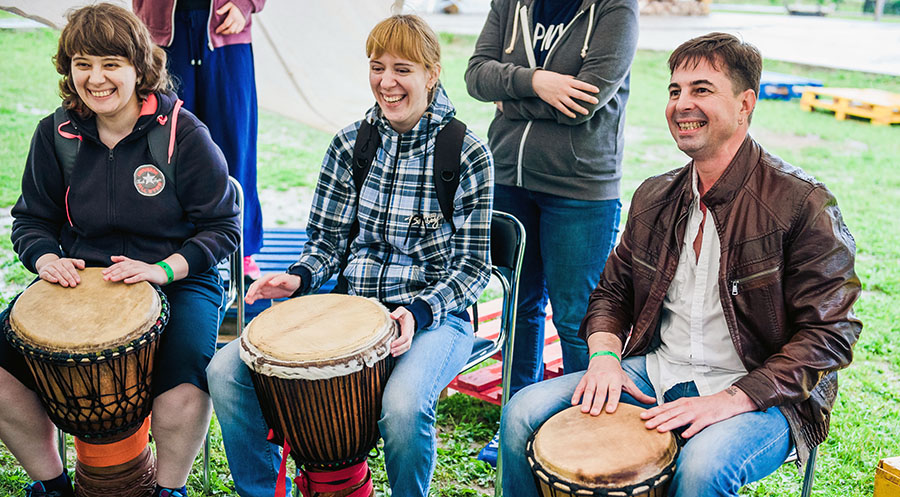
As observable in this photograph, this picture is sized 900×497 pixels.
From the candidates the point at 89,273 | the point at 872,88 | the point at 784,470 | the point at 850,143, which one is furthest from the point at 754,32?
the point at 89,273

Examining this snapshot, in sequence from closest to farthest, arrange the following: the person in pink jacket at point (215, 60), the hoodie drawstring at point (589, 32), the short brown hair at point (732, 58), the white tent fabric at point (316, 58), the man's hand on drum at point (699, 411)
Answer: the man's hand on drum at point (699, 411)
the short brown hair at point (732, 58)
the hoodie drawstring at point (589, 32)
the person in pink jacket at point (215, 60)
the white tent fabric at point (316, 58)

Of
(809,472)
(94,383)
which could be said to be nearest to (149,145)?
(94,383)

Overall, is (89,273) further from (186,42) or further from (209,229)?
(186,42)

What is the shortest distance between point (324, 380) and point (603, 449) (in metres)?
0.81

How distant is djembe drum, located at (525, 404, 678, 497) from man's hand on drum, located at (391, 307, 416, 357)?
532mm

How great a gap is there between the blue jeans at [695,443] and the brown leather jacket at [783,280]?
66 mm

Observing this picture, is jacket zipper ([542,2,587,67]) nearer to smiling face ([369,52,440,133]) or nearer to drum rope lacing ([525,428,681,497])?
smiling face ([369,52,440,133])

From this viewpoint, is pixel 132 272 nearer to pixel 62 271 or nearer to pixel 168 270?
pixel 168 270

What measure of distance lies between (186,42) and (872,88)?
12.0 meters

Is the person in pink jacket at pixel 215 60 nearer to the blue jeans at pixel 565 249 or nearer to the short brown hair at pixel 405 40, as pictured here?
the short brown hair at pixel 405 40

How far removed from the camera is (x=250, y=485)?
271 cm

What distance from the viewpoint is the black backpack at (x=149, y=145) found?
2.92 metres

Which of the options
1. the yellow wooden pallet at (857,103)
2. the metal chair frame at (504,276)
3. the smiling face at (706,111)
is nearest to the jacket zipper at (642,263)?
the smiling face at (706,111)

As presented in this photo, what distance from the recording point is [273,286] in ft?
9.20
